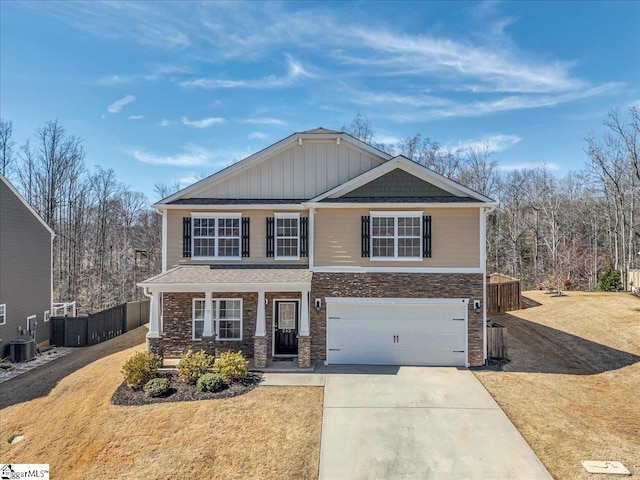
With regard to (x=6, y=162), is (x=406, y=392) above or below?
below

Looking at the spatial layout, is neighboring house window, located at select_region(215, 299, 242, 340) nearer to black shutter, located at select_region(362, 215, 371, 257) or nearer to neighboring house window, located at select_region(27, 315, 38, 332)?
black shutter, located at select_region(362, 215, 371, 257)

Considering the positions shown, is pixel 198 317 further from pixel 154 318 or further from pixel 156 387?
pixel 156 387

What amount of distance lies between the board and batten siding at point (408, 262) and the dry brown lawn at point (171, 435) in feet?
15.3

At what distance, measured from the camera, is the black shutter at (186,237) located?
14.0m

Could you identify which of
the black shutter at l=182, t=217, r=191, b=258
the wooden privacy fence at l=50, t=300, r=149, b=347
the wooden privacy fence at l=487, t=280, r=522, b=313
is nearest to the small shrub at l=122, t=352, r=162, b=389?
the black shutter at l=182, t=217, r=191, b=258

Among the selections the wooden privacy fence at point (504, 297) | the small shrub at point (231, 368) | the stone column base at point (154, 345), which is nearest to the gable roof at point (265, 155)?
the stone column base at point (154, 345)

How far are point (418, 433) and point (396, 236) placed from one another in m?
6.57

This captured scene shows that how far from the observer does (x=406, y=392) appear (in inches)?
418

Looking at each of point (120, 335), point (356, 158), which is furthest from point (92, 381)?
point (356, 158)

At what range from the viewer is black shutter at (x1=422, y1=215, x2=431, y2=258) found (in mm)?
12922

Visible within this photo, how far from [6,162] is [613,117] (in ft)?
153

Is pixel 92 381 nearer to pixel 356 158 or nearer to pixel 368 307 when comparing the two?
pixel 368 307

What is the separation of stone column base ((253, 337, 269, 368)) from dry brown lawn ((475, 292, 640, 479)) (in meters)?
7.13

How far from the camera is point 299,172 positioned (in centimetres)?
1441
